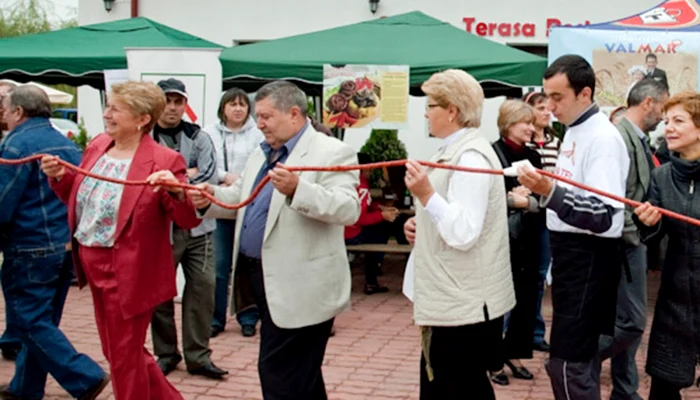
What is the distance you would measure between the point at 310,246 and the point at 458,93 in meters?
0.98

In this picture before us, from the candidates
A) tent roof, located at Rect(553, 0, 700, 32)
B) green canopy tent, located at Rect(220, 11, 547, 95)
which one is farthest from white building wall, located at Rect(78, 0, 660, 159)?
tent roof, located at Rect(553, 0, 700, 32)

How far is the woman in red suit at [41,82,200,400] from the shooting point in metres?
4.39

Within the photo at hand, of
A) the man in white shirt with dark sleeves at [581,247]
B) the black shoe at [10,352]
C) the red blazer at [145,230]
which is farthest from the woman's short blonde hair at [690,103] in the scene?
the black shoe at [10,352]

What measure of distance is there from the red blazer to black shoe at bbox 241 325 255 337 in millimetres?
2762

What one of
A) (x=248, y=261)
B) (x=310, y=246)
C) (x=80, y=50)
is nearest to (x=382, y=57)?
(x=80, y=50)

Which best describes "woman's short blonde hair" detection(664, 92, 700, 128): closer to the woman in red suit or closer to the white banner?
the woman in red suit

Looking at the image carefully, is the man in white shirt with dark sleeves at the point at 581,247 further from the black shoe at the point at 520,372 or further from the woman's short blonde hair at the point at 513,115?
the black shoe at the point at 520,372

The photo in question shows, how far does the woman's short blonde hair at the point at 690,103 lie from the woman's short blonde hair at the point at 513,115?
1.90 meters

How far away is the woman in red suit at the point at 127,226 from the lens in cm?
439

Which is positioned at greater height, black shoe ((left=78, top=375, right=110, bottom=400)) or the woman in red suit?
the woman in red suit

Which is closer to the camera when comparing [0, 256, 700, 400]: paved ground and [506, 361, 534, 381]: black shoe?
[0, 256, 700, 400]: paved ground

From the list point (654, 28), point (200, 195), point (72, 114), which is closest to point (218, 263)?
point (200, 195)

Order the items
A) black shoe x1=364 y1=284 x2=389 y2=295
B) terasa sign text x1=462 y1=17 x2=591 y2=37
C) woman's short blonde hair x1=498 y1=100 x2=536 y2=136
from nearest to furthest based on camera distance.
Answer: woman's short blonde hair x1=498 y1=100 x2=536 y2=136
black shoe x1=364 y1=284 x2=389 y2=295
terasa sign text x1=462 y1=17 x2=591 y2=37

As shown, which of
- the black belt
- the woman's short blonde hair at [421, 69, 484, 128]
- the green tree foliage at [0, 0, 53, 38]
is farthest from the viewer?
the green tree foliage at [0, 0, 53, 38]
